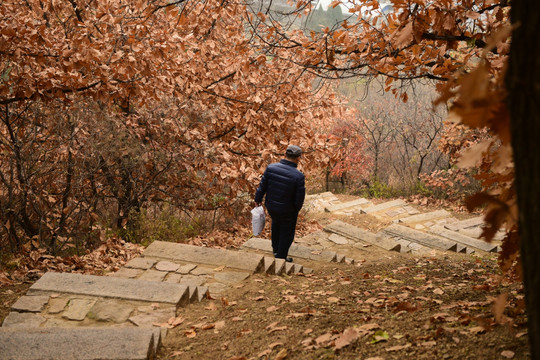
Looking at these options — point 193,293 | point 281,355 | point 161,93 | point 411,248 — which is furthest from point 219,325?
A: point 411,248

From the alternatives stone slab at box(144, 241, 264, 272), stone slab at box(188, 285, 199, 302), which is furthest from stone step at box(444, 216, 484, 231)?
stone slab at box(188, 285, 199, 302)

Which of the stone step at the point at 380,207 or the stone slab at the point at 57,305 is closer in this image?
the stone slab at the point at 57,305

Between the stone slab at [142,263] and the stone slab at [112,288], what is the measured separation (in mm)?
924

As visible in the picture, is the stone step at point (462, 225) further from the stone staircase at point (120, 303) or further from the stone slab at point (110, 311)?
the stone slab at point (110, 311)

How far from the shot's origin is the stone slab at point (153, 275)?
4891 mm

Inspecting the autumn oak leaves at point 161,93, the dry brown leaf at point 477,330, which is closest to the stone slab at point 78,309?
the autumn oak leaves at point 161,93

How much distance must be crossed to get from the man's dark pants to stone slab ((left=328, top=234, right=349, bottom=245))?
2.38 meters

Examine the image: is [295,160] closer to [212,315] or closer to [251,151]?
[251,151]

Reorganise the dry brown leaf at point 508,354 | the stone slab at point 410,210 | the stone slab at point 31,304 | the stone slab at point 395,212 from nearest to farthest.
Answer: the dry brown leaf at point 508,354 → the stone slab at point 31,304 → the stone slab at point 395,212 → the stone slab at point 410,210

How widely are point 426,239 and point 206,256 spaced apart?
5.17 m

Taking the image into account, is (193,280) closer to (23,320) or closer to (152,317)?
(152,317)

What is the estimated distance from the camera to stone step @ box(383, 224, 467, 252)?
28.0 ft

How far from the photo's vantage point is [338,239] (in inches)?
348

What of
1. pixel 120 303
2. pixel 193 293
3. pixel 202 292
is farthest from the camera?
pixel 202 292
